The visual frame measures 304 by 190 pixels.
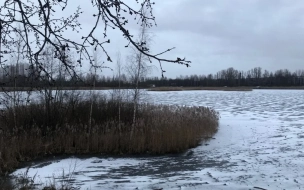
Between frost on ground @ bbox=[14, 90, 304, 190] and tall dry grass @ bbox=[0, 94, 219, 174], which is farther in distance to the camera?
tall dry grass @ bbox=[0, 94, 219, 174]

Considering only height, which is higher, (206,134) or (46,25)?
(46,25)

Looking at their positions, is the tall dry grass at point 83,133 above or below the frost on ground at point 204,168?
above

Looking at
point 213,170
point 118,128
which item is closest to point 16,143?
point 118,128

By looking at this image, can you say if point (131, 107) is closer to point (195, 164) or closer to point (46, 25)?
point (195, 164)

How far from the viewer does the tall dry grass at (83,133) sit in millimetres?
12132

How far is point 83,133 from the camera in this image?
1313 cm

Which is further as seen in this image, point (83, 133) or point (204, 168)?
point (83, 133)

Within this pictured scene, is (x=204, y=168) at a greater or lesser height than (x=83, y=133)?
lesser

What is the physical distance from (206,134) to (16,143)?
7996 millimetres

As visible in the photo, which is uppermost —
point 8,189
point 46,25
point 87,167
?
point 46,25

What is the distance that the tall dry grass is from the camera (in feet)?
39.8

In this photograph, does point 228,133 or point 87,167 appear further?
point 228,133

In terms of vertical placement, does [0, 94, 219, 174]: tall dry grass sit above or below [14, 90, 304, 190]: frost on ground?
above

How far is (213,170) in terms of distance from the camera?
955cm
